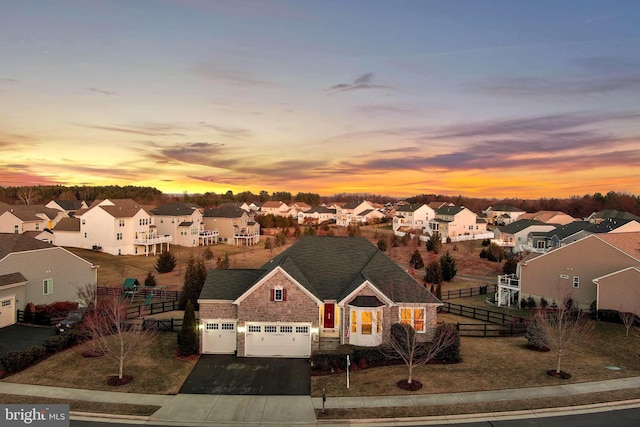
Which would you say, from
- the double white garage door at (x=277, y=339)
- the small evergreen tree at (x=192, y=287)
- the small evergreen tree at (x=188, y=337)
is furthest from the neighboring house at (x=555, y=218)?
the small evergreen tree at (x=188, y=337)

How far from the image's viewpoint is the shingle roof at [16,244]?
35787 mm

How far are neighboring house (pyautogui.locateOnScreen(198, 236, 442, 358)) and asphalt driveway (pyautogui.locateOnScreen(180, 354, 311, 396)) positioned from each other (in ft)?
3.19

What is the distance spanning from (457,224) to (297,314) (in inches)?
3046

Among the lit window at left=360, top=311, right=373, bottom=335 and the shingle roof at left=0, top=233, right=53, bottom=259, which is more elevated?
the shingle roof at left=0, top=233, right=53, bottom=259

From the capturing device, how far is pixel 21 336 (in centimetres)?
3016

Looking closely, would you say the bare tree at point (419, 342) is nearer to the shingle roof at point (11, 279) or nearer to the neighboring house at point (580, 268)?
the neighboring house at point (580, 268)

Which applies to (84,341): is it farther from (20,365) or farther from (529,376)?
(529,376)

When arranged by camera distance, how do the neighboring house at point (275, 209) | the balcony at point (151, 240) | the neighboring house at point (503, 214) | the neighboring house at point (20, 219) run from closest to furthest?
the balcony at point (151, 240) → the neighboring house at point (20, 219) → the neighboring house at point (503, 214) → the neighboring house at point (275, 209)

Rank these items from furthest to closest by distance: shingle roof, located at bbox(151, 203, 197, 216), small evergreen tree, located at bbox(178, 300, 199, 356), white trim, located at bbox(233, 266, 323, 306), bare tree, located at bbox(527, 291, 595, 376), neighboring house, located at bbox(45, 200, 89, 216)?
1. neighboring house, located at bbox(45, 200, 89, 216)
2. shingle roof, located at bbox(151, 203, 197, 216)
3. white trim, located at bbox(233, 266, 323, 306)
4. small evergreen tree, located at bbox(178, 300, 199, 356)
5. bare tree, located at bbox(527, 291, 595, 376)

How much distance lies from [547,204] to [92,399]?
184083mm

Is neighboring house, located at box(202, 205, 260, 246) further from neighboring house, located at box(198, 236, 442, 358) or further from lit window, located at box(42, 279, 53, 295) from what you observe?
neighboring house, located at box(198, 236, 442, 358)

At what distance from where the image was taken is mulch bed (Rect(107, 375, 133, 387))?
871 inches

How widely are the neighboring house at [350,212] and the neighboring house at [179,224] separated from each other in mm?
60618

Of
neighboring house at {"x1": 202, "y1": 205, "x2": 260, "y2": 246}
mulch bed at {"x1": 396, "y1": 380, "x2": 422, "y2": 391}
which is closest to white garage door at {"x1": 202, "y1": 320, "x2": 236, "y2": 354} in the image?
mulch bed at {"x1": 396, "y1": 380, "x2": 422, "y2": 391}
